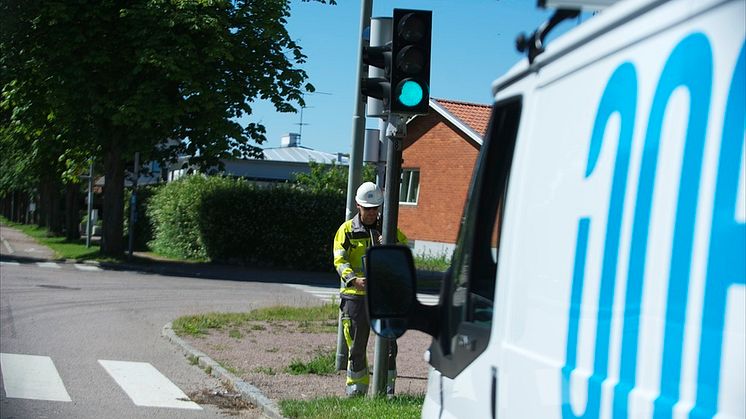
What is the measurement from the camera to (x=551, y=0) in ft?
8.87

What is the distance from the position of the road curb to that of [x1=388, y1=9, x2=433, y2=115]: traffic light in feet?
9.16

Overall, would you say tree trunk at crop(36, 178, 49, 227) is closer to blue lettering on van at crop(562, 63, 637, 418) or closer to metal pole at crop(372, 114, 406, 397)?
metal pole at crop(372, 114, 406, 397)

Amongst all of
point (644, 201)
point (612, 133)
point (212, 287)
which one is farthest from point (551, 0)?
point (212, 287)

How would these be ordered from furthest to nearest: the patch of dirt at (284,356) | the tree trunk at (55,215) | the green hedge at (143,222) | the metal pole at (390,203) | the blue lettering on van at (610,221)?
the tree trunk at (55,215) → the green hedge at (143,222) → the patch of dirt at (284,356) → the metal pole at (390,203) → the blue lettering on van at (610,221)

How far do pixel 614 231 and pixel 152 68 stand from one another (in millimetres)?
26783

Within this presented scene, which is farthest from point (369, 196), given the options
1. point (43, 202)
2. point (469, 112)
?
point (43, 202)

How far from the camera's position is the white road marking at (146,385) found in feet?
30.9

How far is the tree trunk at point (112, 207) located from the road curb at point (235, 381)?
1721 centimetres

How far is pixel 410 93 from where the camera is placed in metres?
8.30

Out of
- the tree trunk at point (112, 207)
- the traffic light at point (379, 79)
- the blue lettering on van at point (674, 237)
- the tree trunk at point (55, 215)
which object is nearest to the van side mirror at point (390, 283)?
the blue lettering on van at point (674, 237)

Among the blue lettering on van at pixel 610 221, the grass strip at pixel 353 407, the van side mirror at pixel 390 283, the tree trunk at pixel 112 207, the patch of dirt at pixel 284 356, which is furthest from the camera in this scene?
the tree trunk at pixel 112 207

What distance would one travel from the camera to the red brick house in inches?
1438

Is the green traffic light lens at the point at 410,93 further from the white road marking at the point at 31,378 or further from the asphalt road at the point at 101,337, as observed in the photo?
the white road marking at the point at 31,378

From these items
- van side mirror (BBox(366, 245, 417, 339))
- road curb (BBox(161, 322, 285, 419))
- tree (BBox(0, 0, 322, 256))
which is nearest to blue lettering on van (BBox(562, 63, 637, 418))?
van side mirror (BBox(366, 245, 417, 339))
